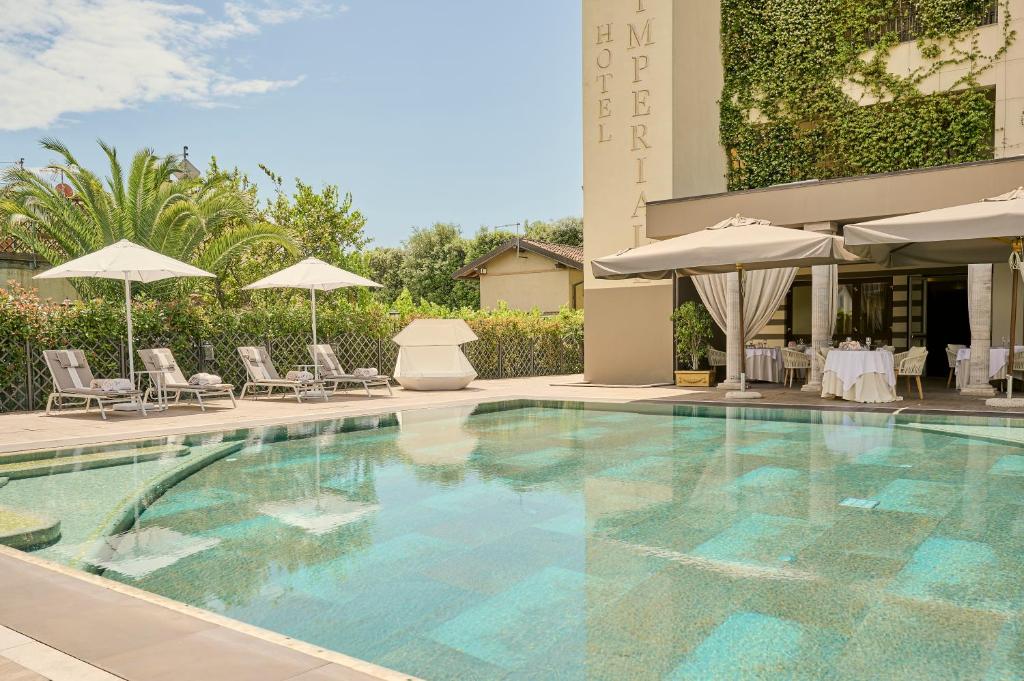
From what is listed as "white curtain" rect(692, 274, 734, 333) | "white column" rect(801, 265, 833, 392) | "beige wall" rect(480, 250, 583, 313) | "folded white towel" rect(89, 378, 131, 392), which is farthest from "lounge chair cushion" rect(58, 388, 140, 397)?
"beige wall" rect(480, 250, 583, 313)

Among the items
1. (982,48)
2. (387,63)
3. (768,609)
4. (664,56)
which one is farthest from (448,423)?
(387,63)

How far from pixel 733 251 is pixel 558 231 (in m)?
32.8

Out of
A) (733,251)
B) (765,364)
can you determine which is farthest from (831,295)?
(733,251)

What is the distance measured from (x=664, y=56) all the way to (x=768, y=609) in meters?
13.3

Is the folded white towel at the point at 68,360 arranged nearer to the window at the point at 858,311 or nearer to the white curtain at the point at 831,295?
the white curtain at the point at 831,295

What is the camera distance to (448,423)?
30.0ft

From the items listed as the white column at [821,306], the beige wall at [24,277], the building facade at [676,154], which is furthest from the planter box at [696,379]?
the beige wall at [24,277]

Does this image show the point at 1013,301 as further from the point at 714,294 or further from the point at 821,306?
the point at 714,294

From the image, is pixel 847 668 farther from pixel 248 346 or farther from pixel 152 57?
pixel 152 57

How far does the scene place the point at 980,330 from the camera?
1095 cm

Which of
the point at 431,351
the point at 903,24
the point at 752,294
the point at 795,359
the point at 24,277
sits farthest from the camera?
the point at 24,277

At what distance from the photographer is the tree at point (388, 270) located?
40688mm

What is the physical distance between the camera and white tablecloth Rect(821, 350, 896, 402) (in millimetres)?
10094

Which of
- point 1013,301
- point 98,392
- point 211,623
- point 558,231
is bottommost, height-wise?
point 211,623
